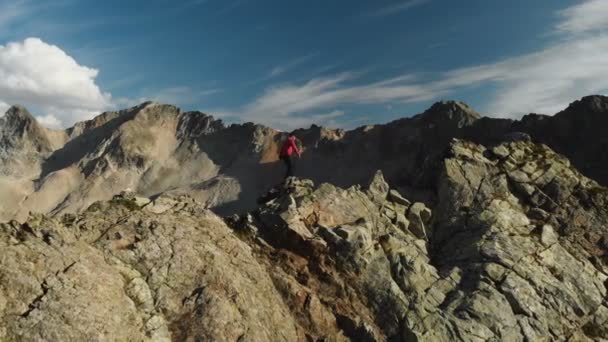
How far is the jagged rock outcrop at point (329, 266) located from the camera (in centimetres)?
1753

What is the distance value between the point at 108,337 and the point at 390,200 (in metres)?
21.7

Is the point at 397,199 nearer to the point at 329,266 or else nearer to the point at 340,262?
the point at 340,262

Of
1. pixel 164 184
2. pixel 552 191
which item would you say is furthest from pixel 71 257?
pixel 164 184

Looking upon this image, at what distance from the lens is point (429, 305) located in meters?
24.1

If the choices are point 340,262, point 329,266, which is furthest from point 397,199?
point 329,266

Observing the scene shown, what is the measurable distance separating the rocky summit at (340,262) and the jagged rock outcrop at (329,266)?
7 centimetres

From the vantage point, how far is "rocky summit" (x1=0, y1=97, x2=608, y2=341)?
17.6 meters

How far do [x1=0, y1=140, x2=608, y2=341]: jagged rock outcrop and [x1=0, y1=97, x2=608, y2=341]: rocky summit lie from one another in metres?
0.07

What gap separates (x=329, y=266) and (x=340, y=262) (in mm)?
637

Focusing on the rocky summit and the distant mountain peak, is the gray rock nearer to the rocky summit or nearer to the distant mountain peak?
the rocky summit

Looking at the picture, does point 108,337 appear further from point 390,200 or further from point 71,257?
point 390,200

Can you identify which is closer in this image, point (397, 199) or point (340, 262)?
point (340, 262)

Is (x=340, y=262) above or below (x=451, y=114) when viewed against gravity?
below

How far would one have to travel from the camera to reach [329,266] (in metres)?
25.2
